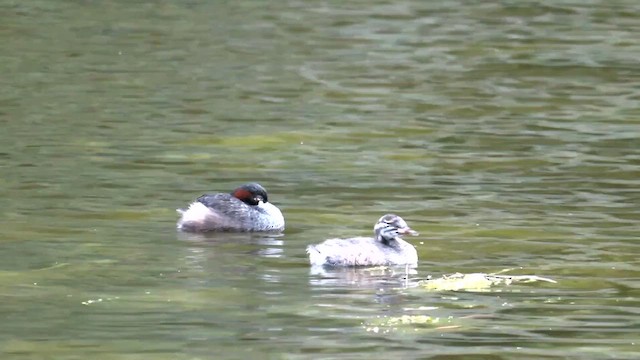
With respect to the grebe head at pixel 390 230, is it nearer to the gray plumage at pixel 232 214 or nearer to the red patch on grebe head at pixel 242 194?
the gray plumage at pixel 232 214

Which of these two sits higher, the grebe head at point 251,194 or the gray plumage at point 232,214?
the grebe head at point 251,194

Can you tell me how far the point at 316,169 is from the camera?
19578 mm

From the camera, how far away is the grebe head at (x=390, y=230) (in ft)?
48.2

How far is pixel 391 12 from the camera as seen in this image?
34031 millimetres

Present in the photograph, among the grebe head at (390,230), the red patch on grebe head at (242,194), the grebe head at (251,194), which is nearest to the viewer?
the grebe head at (390,230)

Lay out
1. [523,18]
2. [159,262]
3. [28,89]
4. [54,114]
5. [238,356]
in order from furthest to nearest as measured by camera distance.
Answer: [523,18], [28,89], [54,114], [159,262], [238,356]

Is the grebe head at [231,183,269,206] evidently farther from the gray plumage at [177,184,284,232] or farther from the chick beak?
the chick beak

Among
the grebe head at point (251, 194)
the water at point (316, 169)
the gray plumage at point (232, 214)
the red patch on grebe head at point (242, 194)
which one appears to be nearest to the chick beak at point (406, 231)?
the water at point (316, 169)

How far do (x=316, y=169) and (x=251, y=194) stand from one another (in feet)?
10.0

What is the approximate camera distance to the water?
12.1 meters

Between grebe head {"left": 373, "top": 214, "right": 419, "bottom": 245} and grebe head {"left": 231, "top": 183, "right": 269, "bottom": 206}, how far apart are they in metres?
1.85

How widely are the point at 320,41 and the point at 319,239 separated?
1499cm

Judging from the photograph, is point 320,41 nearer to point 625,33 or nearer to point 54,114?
point 625,33

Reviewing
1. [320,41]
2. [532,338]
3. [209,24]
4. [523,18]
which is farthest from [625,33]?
[532,338]
